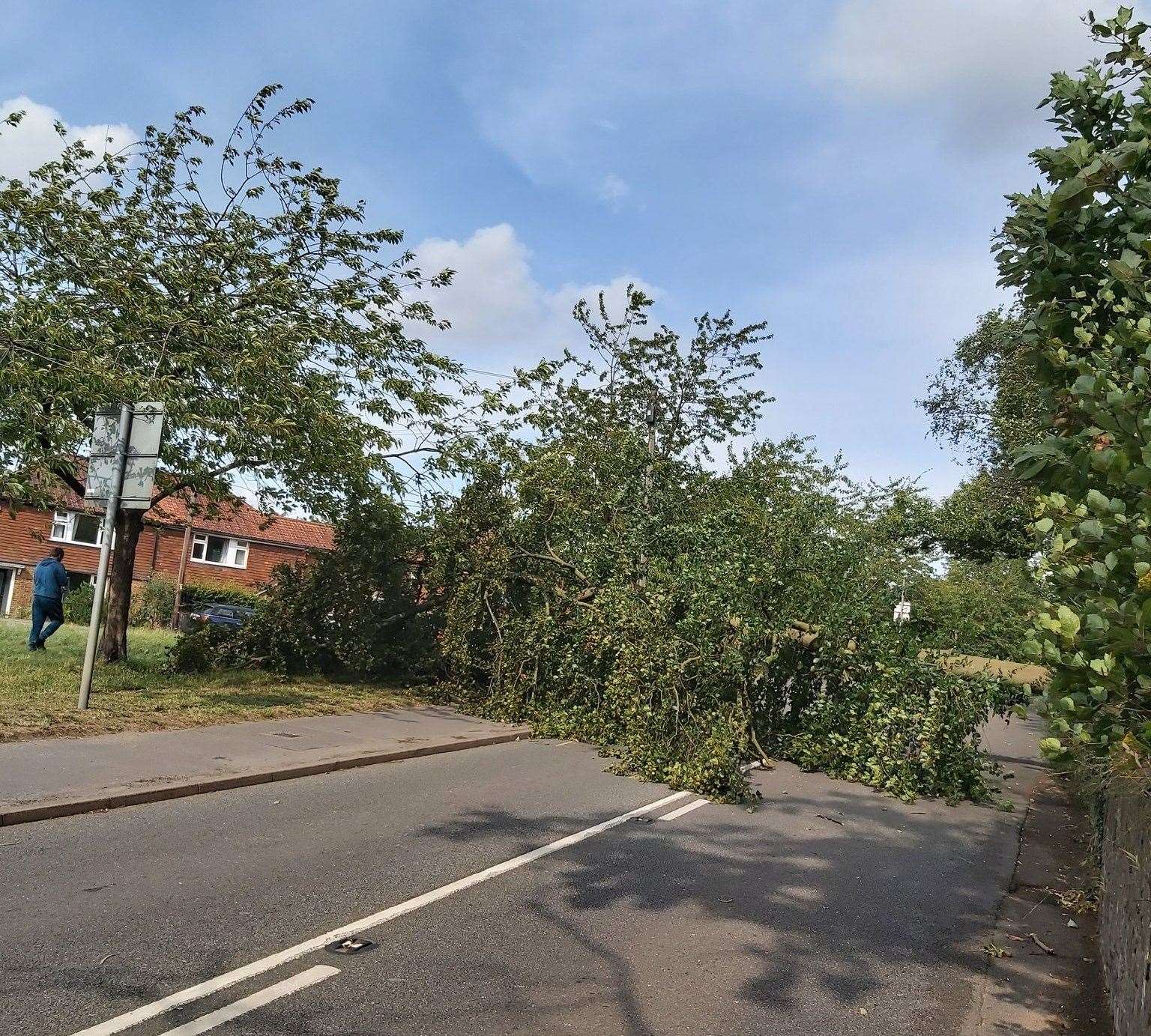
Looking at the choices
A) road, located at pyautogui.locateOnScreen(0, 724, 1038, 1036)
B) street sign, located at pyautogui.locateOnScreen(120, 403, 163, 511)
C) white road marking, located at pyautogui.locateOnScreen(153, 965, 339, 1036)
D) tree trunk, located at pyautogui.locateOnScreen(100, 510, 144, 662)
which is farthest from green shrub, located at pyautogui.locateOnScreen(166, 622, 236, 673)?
white road marking, located at pyautogui.locateOnScreen(153, 965, 339, 1036)

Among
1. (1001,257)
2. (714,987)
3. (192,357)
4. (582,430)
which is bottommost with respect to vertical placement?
(714,987)

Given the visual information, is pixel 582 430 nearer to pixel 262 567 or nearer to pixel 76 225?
pixel 76 225

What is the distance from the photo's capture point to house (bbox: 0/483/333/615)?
39.2 meters

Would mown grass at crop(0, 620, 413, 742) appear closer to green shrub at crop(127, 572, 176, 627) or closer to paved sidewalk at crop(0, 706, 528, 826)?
paved sidewalk at crop(0, 706, 528, 826)

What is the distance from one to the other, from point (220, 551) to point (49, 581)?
30.5m

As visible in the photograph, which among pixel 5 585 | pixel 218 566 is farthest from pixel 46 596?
pixel 218 566

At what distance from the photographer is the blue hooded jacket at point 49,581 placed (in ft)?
57.0

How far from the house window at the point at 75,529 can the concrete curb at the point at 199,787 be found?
33.5 meters

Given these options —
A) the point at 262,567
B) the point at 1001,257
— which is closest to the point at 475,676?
the point at 1001,257

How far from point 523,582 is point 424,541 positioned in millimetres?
2281

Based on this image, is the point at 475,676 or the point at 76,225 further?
the point at 475,676

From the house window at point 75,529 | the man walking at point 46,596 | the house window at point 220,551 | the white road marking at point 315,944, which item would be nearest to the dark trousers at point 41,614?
the man walking at point 46,596

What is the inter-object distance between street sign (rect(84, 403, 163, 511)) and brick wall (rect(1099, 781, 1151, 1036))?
9.85 meters

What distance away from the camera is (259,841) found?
22.8 ft
